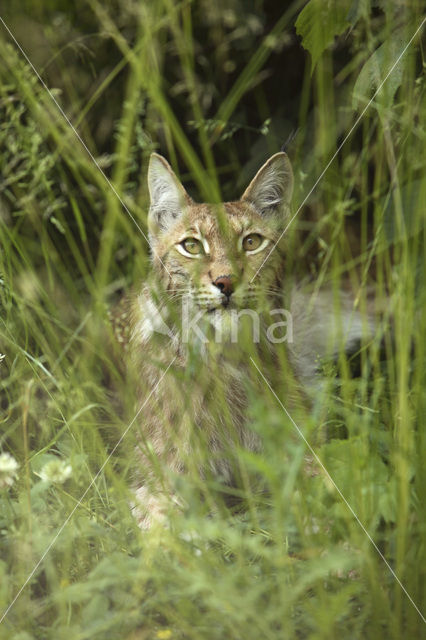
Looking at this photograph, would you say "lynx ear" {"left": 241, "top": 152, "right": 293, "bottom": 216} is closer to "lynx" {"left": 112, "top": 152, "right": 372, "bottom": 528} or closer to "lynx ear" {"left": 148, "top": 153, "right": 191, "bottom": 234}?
"lynx" {"left": 112, "top": 152, "right": 372, "bottom": 528}

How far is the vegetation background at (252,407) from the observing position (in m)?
1.28

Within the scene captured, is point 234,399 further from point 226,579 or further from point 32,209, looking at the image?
point 32,209

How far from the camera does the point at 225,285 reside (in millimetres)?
1879

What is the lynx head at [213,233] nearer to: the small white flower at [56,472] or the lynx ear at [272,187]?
the lynx ear at [272,187]

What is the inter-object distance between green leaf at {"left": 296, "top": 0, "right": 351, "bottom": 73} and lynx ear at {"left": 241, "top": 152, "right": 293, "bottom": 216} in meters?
0.33

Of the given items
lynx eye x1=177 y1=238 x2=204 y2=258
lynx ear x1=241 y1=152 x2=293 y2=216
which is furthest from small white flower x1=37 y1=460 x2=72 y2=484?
lynx ear x1=241 y1=152 x2=293 y2=216

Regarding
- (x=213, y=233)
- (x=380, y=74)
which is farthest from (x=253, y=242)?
(x=380, y=74)

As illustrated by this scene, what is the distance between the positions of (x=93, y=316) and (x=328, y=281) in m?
0.98

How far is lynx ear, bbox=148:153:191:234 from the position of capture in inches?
79.6

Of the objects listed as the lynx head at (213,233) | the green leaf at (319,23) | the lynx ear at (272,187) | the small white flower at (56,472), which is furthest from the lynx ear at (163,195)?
the small white flower at (56,472)

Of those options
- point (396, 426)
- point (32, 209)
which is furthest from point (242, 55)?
point (396, 426)

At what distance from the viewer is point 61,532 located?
1.46 metres

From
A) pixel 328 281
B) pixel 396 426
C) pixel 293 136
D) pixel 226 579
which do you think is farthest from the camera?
pixel 328 281

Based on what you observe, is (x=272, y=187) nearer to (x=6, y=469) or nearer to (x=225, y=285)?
(x=225, y=285)
